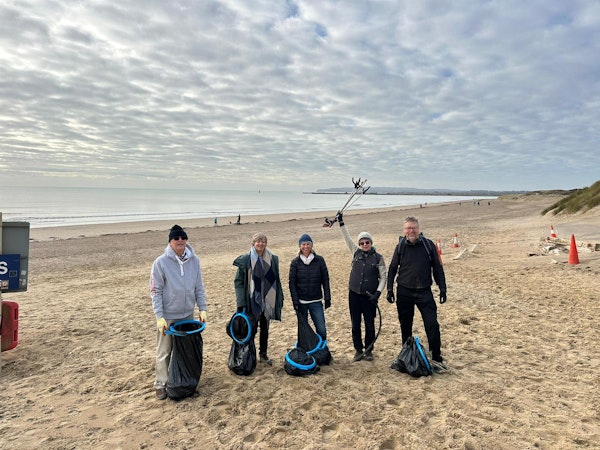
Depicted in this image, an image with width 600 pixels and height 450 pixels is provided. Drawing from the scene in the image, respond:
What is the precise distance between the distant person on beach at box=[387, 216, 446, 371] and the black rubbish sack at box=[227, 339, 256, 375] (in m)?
1.91

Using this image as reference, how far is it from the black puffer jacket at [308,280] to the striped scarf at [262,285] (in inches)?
11.1

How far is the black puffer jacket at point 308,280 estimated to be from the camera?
4844 millimetres

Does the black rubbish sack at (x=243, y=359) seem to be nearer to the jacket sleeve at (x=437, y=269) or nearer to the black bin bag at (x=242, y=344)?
the black bin bag at (x=242, y=344)

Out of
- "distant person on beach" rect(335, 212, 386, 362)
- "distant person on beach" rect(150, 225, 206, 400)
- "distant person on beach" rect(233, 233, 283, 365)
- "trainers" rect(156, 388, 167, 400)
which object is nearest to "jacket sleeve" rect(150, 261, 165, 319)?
"distant person on beach" rect(150, 225, 206, 400)

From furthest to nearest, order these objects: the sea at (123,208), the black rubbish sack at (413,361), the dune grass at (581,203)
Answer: the sea at (123,208)
the dune grass at (581,203)
the black rubbish sack at (413,361)

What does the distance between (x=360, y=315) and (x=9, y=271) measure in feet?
14.6

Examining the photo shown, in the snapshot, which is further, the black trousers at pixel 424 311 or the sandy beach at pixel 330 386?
the black trousers at pixel 424 311

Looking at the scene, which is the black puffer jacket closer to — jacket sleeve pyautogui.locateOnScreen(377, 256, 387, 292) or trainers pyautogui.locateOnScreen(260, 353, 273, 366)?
jacket sleeve pyautogui.locateOnScreen(377, 256, 387, 292)

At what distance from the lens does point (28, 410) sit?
393 centimetres

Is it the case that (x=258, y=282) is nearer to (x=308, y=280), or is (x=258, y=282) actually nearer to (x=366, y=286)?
(x=308, y=280)

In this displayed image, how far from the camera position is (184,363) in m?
4.09

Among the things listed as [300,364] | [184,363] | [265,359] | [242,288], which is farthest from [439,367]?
[184,363]

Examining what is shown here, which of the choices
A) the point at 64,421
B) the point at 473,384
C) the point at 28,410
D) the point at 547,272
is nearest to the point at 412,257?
the point at 473,384

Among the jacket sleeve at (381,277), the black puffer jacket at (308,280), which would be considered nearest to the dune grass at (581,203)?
the jacket sleeve at (381,277)
